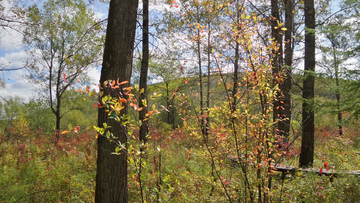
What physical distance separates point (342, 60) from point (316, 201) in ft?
10.5

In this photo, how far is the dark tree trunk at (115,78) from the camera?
2527mm

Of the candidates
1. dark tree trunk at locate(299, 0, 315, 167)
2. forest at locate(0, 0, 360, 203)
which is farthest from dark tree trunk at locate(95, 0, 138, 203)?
dark tree trunk at locate(299, 0, 315, 167)

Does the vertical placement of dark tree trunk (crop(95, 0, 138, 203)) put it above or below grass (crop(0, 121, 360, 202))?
above

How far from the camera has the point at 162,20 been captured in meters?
6.67

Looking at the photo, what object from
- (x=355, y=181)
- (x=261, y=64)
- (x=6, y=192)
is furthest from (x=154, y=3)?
(x=355, y=181)

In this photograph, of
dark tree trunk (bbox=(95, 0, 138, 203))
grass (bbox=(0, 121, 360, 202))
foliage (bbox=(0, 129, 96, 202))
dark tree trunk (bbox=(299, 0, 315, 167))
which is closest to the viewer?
dark tree trunk (bbox=(95, 0, 138, 203))

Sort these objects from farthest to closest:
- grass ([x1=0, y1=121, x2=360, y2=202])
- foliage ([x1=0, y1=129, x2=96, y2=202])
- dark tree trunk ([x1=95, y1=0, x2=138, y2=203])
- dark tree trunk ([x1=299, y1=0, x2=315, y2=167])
Result: dark tree trunk ([x1=299, y1=0, x2=315, y2=167]) < foliage ([x1=0, y1=129, x2=96, y2=202]) < grass ([x1=0, y1=121, x2=360, y2=202]) < dark tree trunk ([x1=95, y1=0, x2=138, y2=203])

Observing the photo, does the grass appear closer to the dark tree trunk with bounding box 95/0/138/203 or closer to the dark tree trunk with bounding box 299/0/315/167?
the dark tree trunk with bounding box 95/0/138/203

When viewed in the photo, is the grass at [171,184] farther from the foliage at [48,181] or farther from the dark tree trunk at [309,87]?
the dark tree trunk at [309,87]

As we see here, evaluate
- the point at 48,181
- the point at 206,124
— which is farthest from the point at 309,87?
the point at 48,181

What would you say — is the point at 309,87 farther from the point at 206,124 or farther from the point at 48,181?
the point at 48,181

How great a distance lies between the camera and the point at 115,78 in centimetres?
258

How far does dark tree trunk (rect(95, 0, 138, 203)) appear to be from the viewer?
8.29ft

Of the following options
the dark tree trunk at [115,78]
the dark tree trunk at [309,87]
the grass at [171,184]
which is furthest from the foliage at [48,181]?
the dark tree trunk at [309,87]
